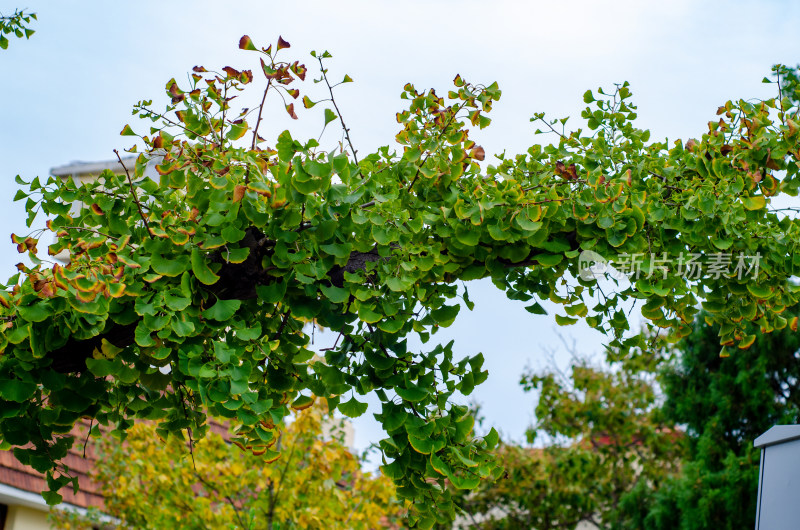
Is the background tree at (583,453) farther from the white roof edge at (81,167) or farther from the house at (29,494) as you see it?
the white roof edge at (81,167)

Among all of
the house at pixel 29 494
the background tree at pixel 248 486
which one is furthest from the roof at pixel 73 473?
the background tree at pixel 248 486

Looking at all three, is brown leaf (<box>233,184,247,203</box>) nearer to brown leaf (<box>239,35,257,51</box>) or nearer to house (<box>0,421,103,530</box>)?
brown leaf (<box>239,35,257,51</box>)

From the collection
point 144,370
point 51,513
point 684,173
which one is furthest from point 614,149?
point 51,513

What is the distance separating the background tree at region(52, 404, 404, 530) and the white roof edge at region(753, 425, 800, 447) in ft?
11.7

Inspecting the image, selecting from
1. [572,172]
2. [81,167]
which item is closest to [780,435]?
[572,172]

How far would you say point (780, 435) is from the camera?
124 inches

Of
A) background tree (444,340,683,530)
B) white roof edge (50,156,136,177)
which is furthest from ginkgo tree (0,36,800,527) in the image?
background tree (444,340,683,530)

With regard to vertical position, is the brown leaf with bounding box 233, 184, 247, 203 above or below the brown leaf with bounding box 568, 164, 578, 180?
below

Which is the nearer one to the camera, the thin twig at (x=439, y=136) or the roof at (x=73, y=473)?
the thin twig at (x=439, y=136)

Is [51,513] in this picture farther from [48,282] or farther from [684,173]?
[684,173]

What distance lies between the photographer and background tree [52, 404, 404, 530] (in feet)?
20.4

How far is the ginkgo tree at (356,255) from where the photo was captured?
236cm

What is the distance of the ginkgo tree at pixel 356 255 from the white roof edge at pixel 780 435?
0.55 meters

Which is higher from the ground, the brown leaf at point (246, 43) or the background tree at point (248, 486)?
the brown leaf at point (246, 43)
